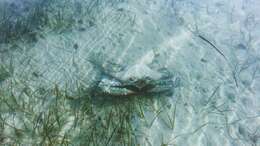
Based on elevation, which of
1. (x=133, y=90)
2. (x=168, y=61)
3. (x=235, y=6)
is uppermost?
(x=235, y=6)

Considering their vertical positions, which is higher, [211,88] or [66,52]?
[66,52]

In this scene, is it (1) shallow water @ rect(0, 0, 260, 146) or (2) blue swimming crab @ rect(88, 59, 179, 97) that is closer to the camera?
(1) shallow water @ rect(0, 0, 260, 146)

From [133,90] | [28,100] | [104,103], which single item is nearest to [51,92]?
[28,100]

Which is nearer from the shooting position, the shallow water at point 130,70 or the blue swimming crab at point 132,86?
the shallow water at point 130,70

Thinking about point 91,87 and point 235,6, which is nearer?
point 91,87

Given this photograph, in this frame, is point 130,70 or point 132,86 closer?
point 132,86

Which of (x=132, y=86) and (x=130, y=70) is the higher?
(x=130, y=70)

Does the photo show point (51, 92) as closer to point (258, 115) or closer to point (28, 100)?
point (28, 100)

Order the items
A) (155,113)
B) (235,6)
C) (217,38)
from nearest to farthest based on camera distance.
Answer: (155,113), (217,38), (235,6)
